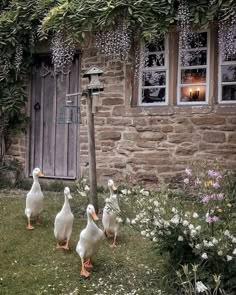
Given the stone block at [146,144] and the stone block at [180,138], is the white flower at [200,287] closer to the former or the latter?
the stone block at [180,138]

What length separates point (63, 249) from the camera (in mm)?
4547

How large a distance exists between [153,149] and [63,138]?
1.62m

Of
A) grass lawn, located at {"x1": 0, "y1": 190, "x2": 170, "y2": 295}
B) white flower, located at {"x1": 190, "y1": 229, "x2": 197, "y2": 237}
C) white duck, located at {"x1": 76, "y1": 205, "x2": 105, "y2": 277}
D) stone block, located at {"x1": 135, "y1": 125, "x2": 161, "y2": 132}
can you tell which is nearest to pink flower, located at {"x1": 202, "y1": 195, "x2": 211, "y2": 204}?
white flower, located at {"x1": 190, "y1": 229, "x2": 197, "y2": 237}

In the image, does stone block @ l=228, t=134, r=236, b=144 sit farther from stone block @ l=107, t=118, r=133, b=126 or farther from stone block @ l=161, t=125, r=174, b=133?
stone block @ l=107, t=118, r=133, b=126

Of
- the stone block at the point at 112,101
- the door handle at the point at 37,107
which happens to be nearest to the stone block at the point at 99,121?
the stone block at the point at 112,101

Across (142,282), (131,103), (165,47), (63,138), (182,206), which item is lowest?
(142,282)

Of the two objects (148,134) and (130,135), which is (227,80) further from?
(130,135)

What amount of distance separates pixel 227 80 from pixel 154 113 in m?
1.10

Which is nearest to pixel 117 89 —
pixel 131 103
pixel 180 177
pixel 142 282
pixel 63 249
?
pixel 131 103

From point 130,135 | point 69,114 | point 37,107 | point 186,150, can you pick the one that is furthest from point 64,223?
point 37,107

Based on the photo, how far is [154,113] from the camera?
7.07 m

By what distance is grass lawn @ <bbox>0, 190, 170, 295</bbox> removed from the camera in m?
3.76

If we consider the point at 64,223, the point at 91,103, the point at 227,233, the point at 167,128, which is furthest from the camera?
the point at 167,128

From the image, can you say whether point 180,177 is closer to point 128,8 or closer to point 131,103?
point 131,103
